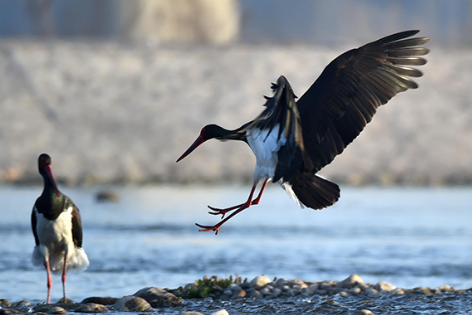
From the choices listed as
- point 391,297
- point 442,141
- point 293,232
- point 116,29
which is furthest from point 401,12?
point 391,297

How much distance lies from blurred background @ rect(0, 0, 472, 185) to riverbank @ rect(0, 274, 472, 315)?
18413 mm

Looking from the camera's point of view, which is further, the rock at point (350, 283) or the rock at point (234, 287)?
the rock at point (350, 283)

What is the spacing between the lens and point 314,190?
27.1 feet

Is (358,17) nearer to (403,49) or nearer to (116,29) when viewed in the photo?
(116,29)

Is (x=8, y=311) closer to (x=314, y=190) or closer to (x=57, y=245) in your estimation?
(x=57, y=245)

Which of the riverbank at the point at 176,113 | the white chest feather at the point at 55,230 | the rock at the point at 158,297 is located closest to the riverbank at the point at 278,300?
the rock at the point at 158,297

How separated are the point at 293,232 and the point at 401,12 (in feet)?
169

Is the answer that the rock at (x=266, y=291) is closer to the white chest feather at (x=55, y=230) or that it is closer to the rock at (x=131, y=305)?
the rock at (x=131, y=305)

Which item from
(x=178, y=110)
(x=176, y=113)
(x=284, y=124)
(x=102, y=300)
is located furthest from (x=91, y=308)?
(x=178, y=110)

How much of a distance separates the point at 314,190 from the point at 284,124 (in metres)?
1.29

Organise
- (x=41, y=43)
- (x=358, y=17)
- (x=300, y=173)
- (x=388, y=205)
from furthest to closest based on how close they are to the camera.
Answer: (x=358, y=17), (x=41, y=43), (x=388, y=205), (x=300, y=173)

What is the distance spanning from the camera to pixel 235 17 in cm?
4781

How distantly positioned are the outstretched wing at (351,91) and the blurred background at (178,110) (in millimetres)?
19847

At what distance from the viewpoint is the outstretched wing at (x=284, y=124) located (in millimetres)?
7039
